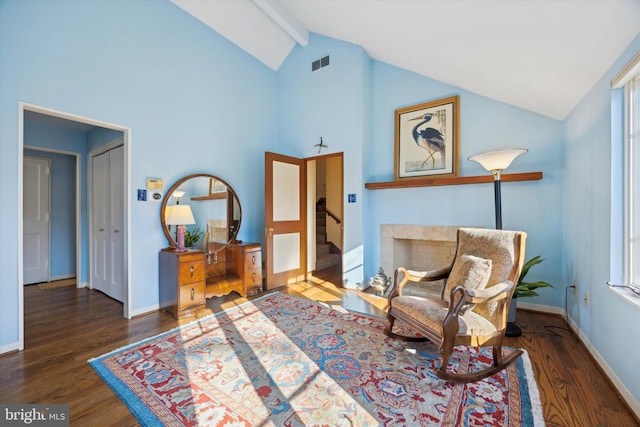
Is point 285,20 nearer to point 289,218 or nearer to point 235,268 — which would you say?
point 289,218

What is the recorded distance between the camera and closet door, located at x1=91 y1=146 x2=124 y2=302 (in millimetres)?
3527

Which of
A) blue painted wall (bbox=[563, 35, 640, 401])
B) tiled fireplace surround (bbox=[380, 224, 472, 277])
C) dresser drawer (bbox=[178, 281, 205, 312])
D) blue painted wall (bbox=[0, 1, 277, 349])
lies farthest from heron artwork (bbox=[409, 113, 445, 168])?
dresser drawer (bbox=[178, 281, 205, 312])

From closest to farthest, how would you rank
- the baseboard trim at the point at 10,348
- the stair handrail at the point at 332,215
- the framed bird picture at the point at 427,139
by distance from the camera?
the baseboard trim at the point at 10,348 → the framed bird picture at the point at 427,139 → the stair handrail at the point at 332,215

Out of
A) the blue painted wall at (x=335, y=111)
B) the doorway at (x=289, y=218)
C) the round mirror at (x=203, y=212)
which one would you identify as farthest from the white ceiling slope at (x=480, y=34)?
the round mirror at (x=203, y=212)

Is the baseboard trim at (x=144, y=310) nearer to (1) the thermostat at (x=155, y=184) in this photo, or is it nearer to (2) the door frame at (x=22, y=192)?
(2) the door frame at (x=22, y=192)

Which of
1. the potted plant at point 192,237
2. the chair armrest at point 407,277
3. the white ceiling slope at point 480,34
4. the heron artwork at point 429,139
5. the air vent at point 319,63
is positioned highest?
the air vent at point 319,63

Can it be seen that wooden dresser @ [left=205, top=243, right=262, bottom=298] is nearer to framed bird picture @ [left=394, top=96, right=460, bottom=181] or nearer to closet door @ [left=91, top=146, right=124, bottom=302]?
closet door @ [left=91, top=146, right=124, bottom=302]

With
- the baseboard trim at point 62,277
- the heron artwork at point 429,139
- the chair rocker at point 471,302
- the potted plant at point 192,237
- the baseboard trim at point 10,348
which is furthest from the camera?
the baseboard trim at point 62,277

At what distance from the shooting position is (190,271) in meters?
3.09

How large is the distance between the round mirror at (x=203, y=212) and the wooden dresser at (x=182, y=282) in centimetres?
35

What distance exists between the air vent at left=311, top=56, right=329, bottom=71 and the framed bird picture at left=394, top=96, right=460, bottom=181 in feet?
4.61

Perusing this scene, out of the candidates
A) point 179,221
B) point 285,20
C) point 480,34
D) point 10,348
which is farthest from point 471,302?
point 285,20

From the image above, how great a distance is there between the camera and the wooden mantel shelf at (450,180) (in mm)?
2961

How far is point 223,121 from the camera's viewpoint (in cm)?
404
